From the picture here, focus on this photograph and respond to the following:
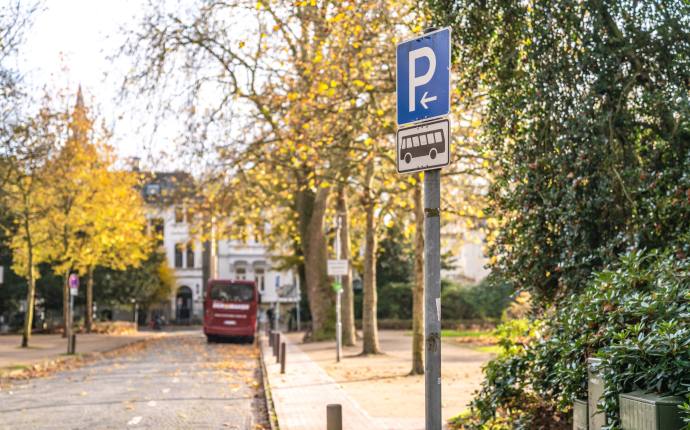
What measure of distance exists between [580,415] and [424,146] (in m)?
2.61

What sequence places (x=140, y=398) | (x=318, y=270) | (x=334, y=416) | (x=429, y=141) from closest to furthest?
(x=429, y=141)
(x=334, y=416)
(x=140, y=398)
(x=318, y=270)

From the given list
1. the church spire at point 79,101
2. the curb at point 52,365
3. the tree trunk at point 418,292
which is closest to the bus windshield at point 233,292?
the curb at point 52,365

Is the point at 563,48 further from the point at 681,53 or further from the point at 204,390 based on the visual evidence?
the point at 204,390

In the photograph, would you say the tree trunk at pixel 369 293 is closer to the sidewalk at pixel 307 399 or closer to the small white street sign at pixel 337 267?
the small white street sign at pixel 337 267

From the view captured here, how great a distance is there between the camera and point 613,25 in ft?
33.2

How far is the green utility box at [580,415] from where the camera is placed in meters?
6.70

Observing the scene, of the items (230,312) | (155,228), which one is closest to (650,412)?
(230,312)

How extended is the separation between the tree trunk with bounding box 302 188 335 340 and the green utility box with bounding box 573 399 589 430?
25.4 metres

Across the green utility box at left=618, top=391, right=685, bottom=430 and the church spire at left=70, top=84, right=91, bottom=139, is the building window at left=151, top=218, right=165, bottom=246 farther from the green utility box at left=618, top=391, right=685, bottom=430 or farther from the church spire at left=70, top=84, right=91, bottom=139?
the green utility box at left=618, top=391, right=685, bottom=430

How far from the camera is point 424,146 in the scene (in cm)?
561

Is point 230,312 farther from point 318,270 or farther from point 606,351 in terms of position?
point 606,351

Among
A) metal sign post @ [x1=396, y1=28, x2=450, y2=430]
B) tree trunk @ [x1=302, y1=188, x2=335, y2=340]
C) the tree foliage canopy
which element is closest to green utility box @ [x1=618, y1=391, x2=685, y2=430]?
metal sign post @ [x1=396, y1=28, x2=450, y2=430]

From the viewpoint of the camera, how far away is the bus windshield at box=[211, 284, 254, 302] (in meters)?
41.0

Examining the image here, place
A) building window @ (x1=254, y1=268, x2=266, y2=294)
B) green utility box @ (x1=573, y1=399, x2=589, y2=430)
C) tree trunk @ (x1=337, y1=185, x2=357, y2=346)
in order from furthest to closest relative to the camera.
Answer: building window @ (x1=254, y1=268, x2=266, y2=294) → tree trunk @ (x1=337, y1=185, x2=357, y2=346) → green utility box @ (x1=573, y1=399, x2=589, y2=430)
